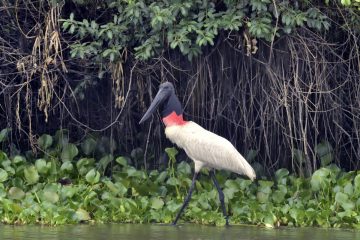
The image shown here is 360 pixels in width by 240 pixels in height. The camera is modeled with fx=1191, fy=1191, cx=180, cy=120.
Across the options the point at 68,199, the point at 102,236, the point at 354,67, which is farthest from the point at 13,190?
the point at 354,67

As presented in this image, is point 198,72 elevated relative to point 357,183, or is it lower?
elevated

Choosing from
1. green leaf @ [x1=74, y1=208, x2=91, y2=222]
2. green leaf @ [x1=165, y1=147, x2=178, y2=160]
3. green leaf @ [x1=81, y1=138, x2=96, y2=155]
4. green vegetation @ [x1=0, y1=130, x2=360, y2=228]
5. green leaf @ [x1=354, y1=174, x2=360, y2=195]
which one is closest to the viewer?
green leaf @ [x1=74, y1=208, x2=91, y2=222]

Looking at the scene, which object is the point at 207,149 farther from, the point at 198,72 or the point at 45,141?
the point at 45,141

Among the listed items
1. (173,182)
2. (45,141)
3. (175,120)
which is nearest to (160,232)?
(173,182)

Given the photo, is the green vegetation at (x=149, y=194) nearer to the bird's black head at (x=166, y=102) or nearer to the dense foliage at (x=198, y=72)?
the dense foliage at (x=198, y=72)

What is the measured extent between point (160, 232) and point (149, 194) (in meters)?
1.20

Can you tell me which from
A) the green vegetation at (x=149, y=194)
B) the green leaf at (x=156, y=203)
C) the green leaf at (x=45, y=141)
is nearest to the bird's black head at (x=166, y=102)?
the green vegetation at (x=149, y=194)

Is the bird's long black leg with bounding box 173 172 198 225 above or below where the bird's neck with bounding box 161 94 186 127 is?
below

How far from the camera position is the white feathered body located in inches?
442

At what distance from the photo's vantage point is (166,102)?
11836 millimetres

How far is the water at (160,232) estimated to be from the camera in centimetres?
996

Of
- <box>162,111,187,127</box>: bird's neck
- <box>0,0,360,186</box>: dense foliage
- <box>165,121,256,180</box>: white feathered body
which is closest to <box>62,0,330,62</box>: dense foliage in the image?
<box>0,0,360,186</box>: dense foliage

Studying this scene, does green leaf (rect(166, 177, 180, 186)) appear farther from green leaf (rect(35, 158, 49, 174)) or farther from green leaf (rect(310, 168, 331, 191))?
green leaf (rect(310, 168, 331, 191))

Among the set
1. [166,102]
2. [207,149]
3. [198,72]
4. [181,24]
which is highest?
[181,24]
